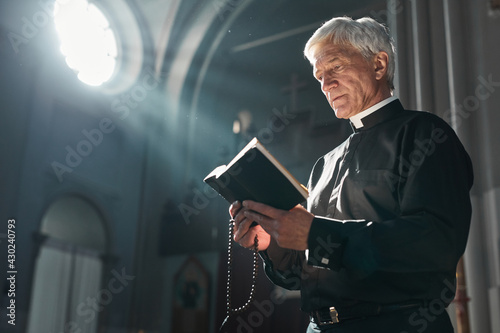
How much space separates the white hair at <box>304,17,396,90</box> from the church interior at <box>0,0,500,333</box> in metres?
4.42

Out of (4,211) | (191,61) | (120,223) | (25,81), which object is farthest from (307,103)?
(4,211)

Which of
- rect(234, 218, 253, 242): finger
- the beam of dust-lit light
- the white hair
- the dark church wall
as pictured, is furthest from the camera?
→ the beam of dust-lit light

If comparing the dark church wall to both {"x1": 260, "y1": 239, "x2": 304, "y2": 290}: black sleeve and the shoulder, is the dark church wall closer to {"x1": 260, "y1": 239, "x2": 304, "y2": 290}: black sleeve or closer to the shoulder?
{"x1": 260, "y1": 239, "x2": 304, "y2": 290}: black sleeve

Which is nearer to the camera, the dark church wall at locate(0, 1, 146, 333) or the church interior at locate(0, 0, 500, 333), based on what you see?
the dark church wall at locate(0, 1, 146, 333)

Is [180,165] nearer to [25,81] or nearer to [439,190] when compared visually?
[25,81]

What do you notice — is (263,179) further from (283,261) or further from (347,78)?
(347,78)

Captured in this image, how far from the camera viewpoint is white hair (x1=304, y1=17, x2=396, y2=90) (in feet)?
6.35

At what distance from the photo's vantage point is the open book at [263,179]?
1620 mm

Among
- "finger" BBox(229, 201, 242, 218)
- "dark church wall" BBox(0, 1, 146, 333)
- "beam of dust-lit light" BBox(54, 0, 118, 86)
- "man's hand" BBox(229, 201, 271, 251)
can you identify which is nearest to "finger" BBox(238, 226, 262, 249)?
"man's hand" BBox(229, 201, 271, 251)

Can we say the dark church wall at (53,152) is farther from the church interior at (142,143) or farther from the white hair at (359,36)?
the white hair at (359,36)

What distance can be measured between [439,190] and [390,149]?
0.25 m

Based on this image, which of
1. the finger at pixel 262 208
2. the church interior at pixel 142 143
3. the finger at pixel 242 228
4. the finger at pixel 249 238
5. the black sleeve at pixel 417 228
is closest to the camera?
the black sleeve at pixel 417 228

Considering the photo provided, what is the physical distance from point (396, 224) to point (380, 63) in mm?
742

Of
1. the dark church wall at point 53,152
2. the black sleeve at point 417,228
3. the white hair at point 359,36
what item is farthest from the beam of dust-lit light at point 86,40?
the black sleeve at point 417,228
